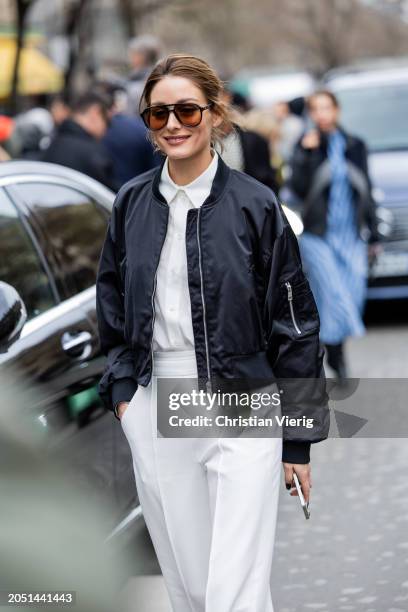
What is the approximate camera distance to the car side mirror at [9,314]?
3.94 meters

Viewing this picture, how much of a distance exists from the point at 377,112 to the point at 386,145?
2.27 ft

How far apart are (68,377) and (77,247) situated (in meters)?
0.93

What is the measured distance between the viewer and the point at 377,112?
43.0ft

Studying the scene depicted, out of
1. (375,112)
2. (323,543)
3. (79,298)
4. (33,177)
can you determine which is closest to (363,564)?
(323,543)

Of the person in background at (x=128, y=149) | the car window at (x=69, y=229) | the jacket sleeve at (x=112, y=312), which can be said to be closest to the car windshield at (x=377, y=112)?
the person in background at (x=128, y=149)

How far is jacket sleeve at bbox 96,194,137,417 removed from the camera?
12.2ft

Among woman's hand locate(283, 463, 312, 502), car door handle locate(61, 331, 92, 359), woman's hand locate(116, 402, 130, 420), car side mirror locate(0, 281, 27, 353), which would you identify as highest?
car side mirror locate(0, 281, 27, 353)

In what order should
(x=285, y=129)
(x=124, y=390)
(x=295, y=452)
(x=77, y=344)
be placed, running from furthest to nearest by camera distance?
(x=285, y=129) → (x=77, y=344) → (x=124, y=390) → (x=295, y=452)

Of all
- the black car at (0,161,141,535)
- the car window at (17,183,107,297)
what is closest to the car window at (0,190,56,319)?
the black car at (0,161,141,535)

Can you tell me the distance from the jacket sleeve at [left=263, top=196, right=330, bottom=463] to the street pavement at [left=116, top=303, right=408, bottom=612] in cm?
147

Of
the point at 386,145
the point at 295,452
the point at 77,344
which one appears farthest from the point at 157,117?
the point at 386,145

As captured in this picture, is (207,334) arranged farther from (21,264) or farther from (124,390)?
(21,264)

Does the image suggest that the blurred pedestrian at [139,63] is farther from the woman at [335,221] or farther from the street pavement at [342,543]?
the street pavement at [342,543]

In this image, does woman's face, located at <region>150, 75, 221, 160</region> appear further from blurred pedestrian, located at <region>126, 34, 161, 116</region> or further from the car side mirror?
blurred pedestrian, located at <region>126, 34, 161, 116</region>
